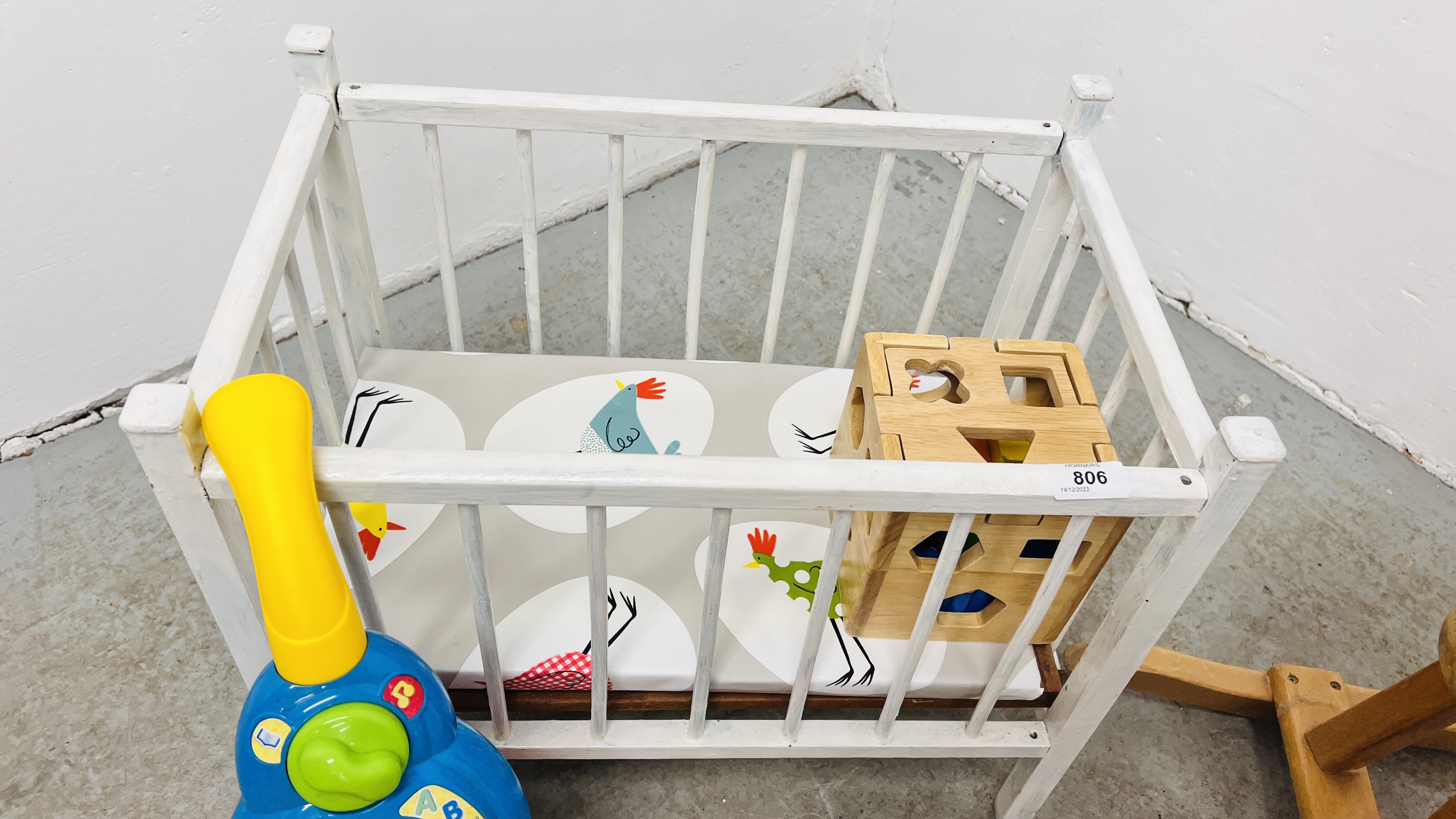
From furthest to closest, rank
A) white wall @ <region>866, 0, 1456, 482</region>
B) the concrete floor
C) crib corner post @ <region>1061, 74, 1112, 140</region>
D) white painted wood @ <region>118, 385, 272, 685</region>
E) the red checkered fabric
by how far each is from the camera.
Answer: white wall @ <region>866, 0, 1456, 482</region>
the concrete floor
crib corner post @ <region>1061, 74, 1112, 140</region>
the red checkered fabric
white painted wood @ <region>118, 385, 272, 685</region>

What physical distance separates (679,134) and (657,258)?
99 cm

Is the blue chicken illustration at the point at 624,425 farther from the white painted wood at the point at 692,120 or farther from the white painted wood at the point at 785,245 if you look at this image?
the white painted wood at the point at 692,120

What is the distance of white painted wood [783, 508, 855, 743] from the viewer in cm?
84

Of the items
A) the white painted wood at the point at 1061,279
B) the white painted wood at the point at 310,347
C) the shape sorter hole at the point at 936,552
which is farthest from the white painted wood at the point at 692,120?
the shape sorter hole at the point at 936,552

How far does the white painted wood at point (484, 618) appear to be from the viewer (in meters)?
0.80

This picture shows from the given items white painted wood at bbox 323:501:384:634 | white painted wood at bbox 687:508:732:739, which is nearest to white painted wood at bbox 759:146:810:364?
white painted wood at bbox 687:508:732:739

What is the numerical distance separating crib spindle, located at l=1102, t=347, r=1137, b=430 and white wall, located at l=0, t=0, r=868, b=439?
1.37m

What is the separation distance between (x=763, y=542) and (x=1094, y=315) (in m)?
0.49

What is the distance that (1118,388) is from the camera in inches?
43.5

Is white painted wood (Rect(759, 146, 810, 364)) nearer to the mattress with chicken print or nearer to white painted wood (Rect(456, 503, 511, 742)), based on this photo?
the mattress with chicken print

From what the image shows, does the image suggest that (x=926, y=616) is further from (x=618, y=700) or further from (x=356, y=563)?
(x=356, y=563)

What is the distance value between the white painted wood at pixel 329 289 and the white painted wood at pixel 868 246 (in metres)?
0.68

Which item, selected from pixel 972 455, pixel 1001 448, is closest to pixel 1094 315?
pixel 1001 448

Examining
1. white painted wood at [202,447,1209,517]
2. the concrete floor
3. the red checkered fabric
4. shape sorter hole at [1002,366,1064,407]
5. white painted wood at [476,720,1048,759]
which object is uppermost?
white painted wood at [202,447,1209,517]
